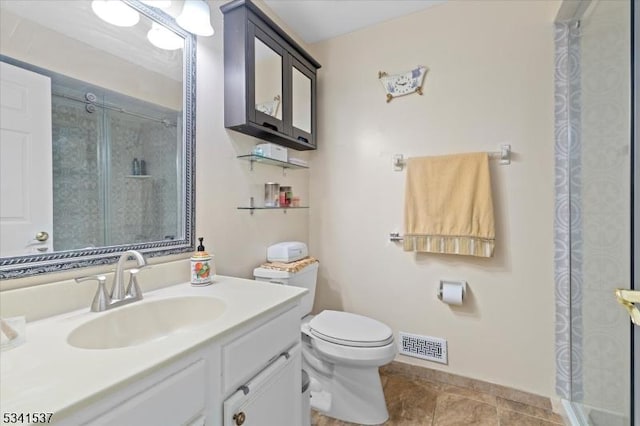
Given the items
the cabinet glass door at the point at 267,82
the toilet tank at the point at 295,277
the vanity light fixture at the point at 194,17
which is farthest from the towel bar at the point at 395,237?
the vanity light fixture at the point at 194,17

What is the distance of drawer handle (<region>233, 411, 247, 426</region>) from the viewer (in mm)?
819

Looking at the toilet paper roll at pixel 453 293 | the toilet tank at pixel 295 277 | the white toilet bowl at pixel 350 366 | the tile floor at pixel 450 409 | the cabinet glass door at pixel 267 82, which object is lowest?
the tile floor at pixel 450 409

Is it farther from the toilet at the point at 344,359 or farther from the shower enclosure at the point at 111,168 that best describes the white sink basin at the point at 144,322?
the toilet at the point at 344,359

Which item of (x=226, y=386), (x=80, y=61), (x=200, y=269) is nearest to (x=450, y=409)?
(x=226, y=386)

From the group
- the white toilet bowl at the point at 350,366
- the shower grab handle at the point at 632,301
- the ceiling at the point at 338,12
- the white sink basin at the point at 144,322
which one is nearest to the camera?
the shower grab handle at the point at 632,301

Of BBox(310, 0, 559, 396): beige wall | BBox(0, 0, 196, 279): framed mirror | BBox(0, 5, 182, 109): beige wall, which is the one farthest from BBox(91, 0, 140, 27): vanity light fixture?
BBox(310, 0, 559, 396): beige wall

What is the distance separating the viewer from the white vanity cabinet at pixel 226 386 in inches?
22.5

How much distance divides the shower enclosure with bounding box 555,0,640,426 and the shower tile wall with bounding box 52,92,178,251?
1621mm

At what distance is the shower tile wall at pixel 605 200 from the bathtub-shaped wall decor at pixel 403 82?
0.80 meters

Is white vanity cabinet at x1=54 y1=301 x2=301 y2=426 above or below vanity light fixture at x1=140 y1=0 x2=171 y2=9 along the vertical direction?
below

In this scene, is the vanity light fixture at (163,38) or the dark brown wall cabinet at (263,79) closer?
the vanity light fixture at (163,38)

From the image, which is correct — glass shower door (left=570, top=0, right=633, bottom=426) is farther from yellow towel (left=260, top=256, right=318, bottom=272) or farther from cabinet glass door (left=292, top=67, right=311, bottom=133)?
cabinet glass door (left=292, top=67, right=311, bottom=133)

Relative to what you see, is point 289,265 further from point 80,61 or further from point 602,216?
point 602,216

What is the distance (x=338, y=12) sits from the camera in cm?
192
